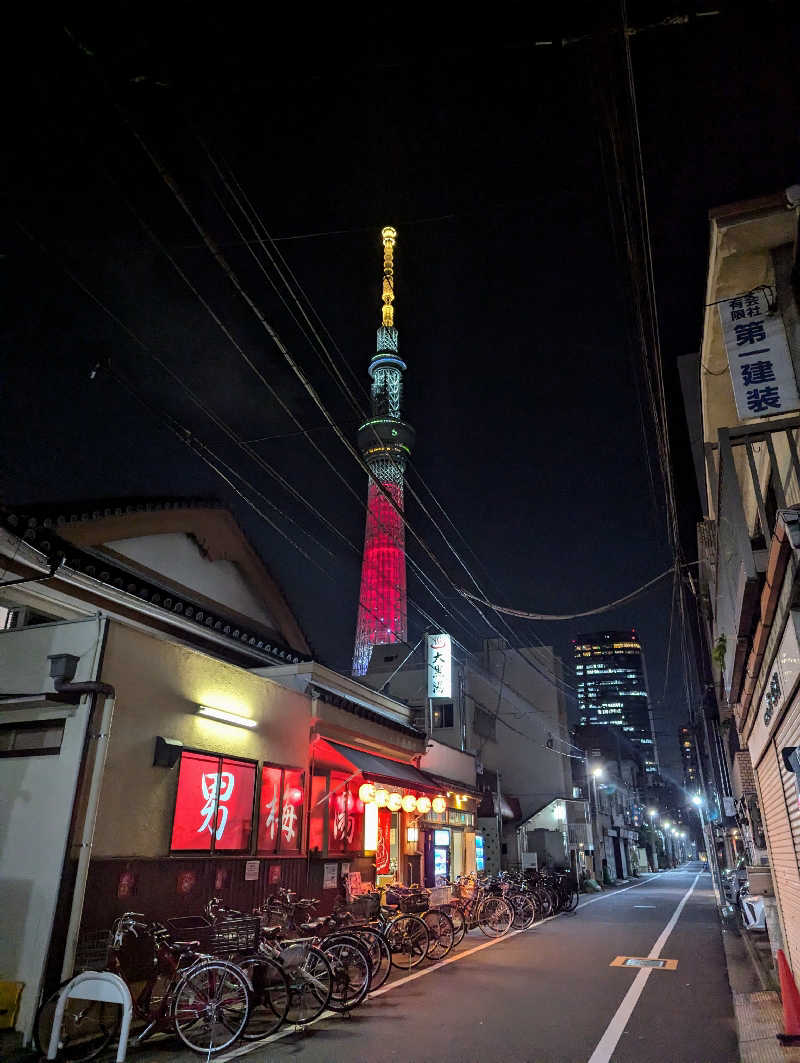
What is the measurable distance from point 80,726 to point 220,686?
3441 mm

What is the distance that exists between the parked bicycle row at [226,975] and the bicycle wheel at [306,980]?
1 centimetres

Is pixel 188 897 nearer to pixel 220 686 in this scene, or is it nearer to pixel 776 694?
pixel 220 686

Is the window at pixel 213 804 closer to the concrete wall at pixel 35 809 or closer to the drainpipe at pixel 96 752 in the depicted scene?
the drainpipe at pixel 96 752

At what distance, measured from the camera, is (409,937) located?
13203 mm

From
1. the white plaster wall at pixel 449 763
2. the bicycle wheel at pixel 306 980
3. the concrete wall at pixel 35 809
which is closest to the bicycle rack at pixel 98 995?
the concrete wall at pixel 35 809

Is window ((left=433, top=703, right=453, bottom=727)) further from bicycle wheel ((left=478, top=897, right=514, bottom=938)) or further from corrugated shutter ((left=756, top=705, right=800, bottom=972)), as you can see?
corrugated shutter ((left=756, top=705, right=800, bottom=972))

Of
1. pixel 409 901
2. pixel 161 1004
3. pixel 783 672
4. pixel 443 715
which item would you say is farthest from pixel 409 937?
pixel 443 715

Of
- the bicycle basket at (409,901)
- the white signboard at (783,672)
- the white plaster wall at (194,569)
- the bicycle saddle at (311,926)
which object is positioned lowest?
the bicycle basket at (409,901)

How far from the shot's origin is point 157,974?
27.3ft

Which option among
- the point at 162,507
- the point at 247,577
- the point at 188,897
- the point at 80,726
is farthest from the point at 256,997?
the point at 247,577

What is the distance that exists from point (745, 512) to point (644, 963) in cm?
1119

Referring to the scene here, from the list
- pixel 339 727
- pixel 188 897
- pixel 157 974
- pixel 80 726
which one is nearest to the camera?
pixel 157 974

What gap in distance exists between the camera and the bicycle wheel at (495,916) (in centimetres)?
1855

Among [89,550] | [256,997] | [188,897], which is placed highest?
[89,550]
